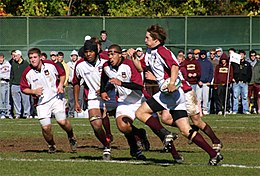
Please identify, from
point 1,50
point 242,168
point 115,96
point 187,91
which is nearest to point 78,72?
point 115,96

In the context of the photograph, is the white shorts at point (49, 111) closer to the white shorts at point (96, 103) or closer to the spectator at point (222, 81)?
the white shorts at point (96, 103)

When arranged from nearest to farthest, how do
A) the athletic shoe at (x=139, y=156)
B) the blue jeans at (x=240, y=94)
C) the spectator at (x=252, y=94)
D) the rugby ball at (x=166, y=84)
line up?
the rugby ball at (x=166, y=84)
the athletic shoe at (x=139, y=156)
the blue jeans at (x=240, y=94)
the spectator at (x=252, y=94)

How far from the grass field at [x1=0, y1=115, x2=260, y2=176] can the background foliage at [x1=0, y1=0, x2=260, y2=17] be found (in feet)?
64.6

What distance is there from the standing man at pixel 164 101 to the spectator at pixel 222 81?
15.6m

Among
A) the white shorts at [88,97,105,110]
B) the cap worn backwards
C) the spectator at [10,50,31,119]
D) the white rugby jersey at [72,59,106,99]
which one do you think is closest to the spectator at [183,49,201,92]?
the spectator at [10,50,31,119]

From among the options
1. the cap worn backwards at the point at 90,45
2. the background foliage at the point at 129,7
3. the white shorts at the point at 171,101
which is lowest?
the white shorts at the point at 171,101

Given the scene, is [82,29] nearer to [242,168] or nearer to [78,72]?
[78,72]

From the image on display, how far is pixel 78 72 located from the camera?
15656 mm

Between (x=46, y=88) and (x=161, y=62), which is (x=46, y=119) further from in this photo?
(x=161, y=62)

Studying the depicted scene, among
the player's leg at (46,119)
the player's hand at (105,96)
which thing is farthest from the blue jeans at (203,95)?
the player's hand at (105,96)

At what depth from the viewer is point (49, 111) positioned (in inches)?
642

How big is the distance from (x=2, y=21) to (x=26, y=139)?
1484 centimetres

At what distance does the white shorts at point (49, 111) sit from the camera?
16.3m

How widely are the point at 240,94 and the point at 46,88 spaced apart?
556 inches
